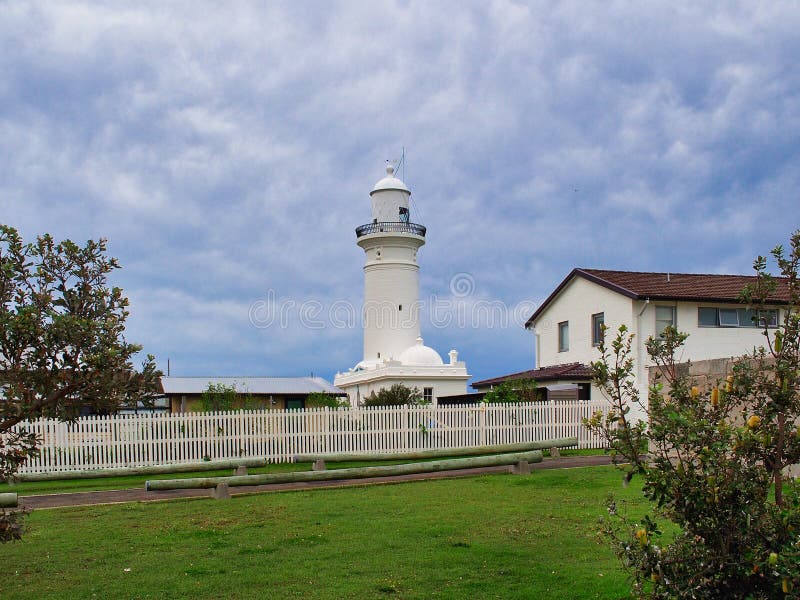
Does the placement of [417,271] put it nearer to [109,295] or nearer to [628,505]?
[628,505]

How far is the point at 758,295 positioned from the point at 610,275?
23.9m

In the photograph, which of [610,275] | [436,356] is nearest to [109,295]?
[610,275]

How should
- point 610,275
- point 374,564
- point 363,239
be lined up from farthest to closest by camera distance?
point 363,239
point 610,275
point 374,564

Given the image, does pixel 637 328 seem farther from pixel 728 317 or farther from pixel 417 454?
pixel 417 454

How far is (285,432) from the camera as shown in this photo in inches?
931

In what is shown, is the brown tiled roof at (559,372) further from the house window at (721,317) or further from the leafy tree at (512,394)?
the house window at (721,317)

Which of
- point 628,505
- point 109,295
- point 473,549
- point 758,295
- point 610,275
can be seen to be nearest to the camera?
point 758,295

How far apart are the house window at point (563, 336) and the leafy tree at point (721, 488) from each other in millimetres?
26255

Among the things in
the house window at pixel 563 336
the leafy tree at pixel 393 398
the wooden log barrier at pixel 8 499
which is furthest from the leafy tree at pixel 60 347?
the house window at pixel 563 336

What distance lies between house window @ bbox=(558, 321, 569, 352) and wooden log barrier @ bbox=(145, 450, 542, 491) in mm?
13511

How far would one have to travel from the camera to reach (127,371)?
24.8 ft

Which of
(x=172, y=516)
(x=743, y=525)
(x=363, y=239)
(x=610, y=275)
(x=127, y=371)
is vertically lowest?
(x=172, y=516)

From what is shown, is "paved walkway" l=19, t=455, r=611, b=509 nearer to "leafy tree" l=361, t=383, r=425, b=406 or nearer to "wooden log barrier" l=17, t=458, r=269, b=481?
"wooden log barrier" l=17, t=458, r=269, b=481

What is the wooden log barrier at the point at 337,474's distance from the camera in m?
15.7
